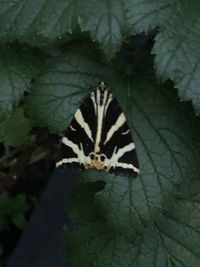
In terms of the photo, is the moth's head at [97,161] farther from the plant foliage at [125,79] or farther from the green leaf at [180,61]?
the green leaf at [180,61]

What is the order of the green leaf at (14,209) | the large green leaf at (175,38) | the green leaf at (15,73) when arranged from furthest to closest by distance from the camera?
the green leaf at (14,209)
the green leaf at (15,73)
the large green leaf at (175,38)

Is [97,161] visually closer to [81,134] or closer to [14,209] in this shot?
[81,134]

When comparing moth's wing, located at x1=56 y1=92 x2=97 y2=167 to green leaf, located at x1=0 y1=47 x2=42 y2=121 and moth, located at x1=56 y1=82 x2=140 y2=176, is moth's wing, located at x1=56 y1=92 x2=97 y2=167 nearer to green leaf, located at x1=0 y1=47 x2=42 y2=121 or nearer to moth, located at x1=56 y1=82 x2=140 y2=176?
moth, located at x1=56 y1=82 x2=140 y2=176

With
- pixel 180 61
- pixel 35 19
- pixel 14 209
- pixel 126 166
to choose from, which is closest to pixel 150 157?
pixel 126 166

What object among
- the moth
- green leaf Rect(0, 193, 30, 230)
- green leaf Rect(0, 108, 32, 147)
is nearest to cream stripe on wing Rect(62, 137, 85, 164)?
the moth

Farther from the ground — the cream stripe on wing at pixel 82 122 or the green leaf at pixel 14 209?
the green leaf at pixel 14 209

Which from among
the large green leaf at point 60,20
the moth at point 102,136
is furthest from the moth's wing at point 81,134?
the large green leaf at point 60,20
